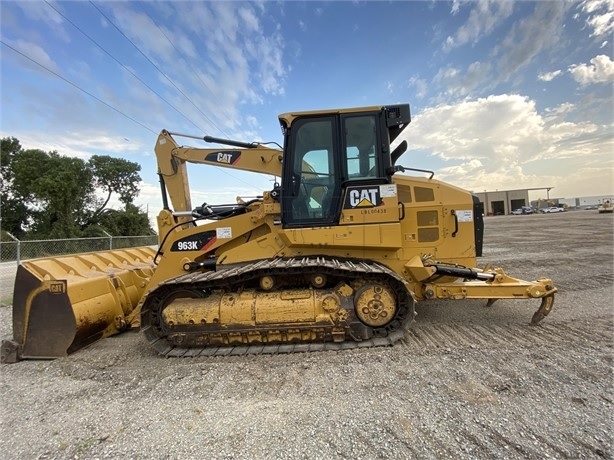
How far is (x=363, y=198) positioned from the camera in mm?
4672

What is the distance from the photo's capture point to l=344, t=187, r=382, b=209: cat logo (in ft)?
15.3

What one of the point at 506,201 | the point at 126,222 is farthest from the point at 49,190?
the point at 506,201

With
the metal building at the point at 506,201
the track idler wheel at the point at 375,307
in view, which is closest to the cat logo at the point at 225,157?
the track idler wheel at the point at 375,307

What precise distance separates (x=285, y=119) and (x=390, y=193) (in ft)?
5.84

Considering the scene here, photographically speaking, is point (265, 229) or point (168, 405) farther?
point (265, 229)

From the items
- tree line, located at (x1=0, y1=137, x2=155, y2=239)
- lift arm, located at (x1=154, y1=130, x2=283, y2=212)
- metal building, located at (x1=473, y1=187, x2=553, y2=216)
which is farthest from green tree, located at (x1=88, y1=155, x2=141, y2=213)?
metal building, located at (x1=473, y1=187, x2=553, y2=216)

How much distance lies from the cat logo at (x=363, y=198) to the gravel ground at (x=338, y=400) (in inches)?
72.7

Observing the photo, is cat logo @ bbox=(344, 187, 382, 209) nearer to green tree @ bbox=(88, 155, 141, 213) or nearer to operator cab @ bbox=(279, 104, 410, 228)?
operator cab @ bbox=(279, 104, 410, 228)

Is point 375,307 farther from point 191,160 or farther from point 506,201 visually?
point 506,201

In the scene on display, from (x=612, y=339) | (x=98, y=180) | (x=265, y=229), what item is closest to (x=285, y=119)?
(x=265, y=229)

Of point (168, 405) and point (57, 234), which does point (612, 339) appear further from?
point (57, 234)

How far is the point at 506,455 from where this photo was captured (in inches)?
91.5

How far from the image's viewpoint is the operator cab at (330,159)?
Answer: 472 cm

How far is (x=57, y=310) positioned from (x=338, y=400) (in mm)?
3690
